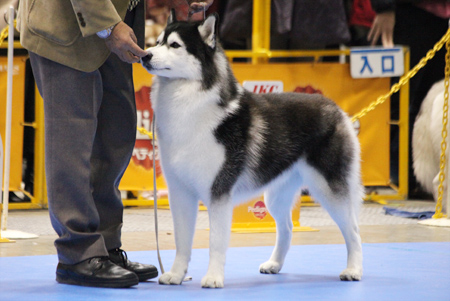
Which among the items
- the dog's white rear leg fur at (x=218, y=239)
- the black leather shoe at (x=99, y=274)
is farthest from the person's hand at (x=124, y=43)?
the black leather shoe at (x=99, y=274)

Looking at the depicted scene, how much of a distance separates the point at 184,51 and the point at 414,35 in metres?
4.32

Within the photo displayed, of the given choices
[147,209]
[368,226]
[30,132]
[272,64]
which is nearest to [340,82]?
[272,64]

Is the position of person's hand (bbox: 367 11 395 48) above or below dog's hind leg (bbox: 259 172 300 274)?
above

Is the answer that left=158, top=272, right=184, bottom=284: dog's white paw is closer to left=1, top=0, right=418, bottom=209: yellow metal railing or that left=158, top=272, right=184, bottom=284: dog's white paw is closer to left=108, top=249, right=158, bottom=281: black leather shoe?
left=108, top=249, right=158, bottom=281: black leather shoe

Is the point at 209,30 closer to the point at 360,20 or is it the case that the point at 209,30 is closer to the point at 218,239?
the point at 218,239

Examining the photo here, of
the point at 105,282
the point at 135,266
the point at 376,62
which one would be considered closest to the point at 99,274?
the point at 105,282

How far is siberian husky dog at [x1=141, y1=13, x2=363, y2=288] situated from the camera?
255cm

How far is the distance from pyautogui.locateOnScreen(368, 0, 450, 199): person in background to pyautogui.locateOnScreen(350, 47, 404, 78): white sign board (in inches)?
5.1

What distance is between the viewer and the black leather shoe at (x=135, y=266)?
108 inches

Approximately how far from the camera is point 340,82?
605 centimetres

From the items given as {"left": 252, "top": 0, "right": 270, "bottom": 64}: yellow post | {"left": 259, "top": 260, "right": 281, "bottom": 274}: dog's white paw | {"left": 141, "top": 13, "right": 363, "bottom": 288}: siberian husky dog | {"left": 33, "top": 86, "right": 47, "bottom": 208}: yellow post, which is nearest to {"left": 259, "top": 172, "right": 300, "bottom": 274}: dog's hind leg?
{"left": 259, "top": 260, "right": 281, "bottom": 274}: dog's white paw

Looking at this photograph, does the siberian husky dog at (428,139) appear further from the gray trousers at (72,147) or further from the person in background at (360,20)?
the gray trousers at (72,147)

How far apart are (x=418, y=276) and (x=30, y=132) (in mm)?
3795

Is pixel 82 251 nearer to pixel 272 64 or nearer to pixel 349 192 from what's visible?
pixel 349 192
